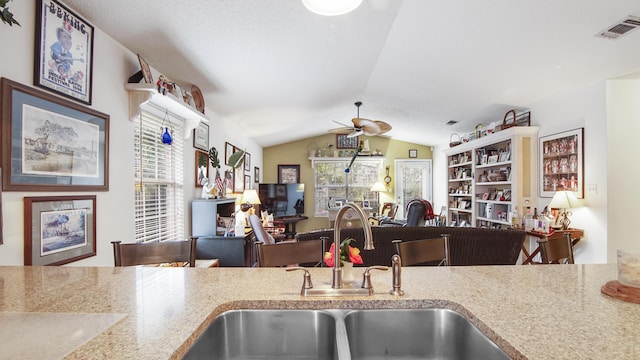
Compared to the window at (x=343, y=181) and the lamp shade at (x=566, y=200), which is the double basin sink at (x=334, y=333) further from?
the window at (x=343, y=181)

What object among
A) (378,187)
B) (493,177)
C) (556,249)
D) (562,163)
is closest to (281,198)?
(378,187)

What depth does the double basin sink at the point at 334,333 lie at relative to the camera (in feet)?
3.16

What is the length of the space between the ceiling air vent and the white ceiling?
0.17 feet

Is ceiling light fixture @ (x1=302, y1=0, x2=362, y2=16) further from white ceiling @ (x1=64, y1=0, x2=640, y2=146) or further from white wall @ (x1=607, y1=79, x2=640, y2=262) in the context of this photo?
white wall @ (x1=607, y1=79, x2=640, y2=262)

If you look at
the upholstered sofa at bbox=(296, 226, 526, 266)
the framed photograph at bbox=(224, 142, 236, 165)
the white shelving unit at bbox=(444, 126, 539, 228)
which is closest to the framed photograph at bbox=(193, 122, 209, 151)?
the framed photograph at bbox=(224, 142, 236, 165)

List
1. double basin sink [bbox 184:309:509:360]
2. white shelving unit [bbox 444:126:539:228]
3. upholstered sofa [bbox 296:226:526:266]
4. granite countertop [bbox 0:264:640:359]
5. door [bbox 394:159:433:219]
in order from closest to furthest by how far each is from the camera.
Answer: granite countertop [bbox 0:264:640:359] < double basin sink [bbox 184:309:509:360] < upholstered sofa [bbox 296:226:526:266] < white shelving unit [bbox 444:126:539:228] < door [bbox 394:159:433:219]

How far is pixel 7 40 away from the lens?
1347 mm

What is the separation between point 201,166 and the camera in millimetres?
3566

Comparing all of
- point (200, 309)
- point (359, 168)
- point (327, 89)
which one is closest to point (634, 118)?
point (327, 89)

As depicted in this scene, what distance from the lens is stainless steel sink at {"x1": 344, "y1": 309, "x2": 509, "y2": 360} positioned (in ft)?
3.18

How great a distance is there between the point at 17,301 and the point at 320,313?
2.97ft

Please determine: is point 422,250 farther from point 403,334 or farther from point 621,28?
point 621,28

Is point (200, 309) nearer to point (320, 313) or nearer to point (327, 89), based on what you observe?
point (320, 313)

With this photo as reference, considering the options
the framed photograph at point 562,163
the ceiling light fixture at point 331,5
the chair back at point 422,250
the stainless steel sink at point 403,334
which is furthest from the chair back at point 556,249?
the framed photograph at point 562,163
